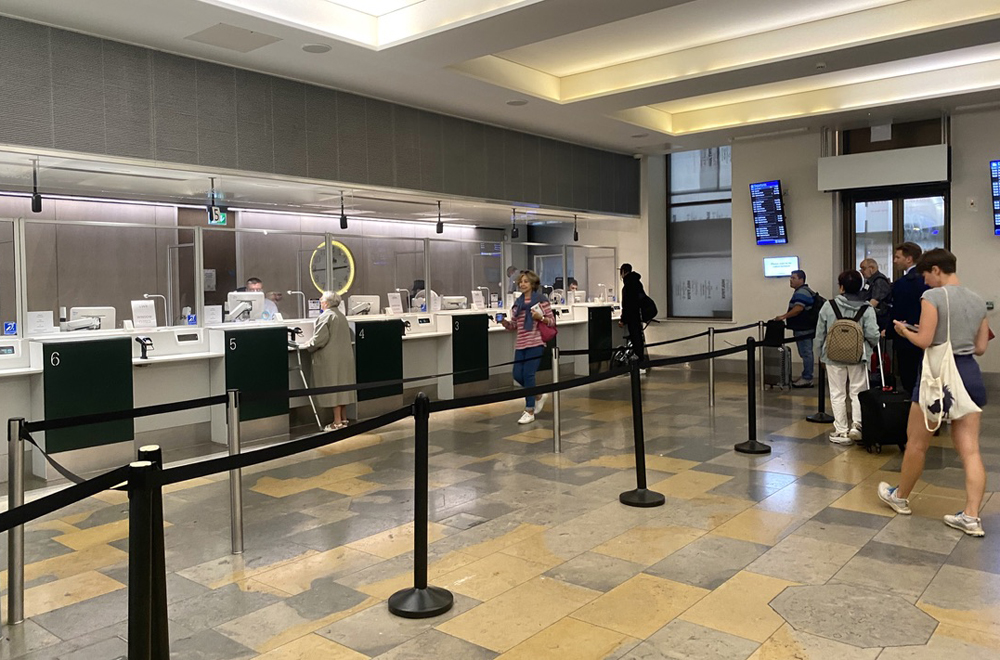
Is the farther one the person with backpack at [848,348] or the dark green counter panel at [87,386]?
the person with backpack at [848,348]

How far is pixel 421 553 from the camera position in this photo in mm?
3627

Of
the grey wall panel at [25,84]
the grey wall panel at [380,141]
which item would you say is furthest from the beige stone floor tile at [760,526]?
the grey wall panel at [25,84]

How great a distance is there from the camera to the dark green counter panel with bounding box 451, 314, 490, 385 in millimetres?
9867

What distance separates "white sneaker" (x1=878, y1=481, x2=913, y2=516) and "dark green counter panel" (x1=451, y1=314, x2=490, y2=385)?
5481 millimetres

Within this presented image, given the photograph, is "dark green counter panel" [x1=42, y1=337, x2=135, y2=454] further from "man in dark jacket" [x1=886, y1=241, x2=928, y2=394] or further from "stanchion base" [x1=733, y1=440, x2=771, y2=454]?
"man in dark jacket" [x1=886, y1=241, x2=928, y2=394]

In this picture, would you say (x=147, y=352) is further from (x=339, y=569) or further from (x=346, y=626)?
(x=346, y=626)

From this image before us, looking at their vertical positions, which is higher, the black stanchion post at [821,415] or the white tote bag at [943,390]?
the white tote bag at [943,390]

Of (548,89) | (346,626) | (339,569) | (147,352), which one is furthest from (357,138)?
(346,626)

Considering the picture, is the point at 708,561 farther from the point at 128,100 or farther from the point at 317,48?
the point at 128,100

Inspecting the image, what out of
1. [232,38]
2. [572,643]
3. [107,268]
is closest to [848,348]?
[572,643]

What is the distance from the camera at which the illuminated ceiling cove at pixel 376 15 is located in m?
6.14

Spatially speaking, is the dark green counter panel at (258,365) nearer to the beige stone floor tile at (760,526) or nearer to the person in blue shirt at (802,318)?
the beige stone floor tile at (760,526)

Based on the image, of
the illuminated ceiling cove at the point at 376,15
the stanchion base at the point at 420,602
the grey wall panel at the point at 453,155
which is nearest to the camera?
the stanchion base at the point at 420,602

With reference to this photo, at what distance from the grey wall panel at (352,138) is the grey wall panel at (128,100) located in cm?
203
